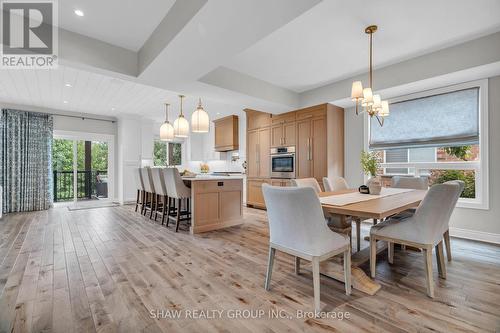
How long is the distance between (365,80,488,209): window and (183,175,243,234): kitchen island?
273 centimetres

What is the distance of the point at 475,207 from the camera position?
3352mm

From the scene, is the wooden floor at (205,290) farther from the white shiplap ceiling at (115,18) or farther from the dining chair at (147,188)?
the white shiplap ceiling at (115,18)

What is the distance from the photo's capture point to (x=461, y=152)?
11.6ft

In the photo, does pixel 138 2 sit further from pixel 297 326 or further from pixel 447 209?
pixel 447 209

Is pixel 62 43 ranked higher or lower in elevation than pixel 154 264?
higher

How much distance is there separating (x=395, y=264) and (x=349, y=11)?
8.63 feet

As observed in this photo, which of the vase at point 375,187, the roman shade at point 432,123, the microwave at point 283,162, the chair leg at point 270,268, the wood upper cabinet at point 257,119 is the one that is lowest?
the chair leg at point 270,268

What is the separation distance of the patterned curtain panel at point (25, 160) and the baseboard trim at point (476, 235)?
27.4ft

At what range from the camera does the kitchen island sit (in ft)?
12.2

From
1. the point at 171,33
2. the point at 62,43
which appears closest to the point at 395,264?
the point at 171,33

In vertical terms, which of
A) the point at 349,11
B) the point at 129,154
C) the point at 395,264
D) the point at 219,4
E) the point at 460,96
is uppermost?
the point at 349,11

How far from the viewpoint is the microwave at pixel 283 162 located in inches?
201

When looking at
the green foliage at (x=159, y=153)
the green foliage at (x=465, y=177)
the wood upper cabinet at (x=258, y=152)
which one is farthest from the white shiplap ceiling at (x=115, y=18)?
the green foliage at (x=159, y=153)

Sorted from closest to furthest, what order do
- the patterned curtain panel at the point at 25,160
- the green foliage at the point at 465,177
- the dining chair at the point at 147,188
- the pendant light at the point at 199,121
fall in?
1. the green foliage at the point at 465,177
2. the pendant light at the point at 199,121
3. the dining chair at the point at 147,188
4. the patterned curtain panel at the point at 25,160
